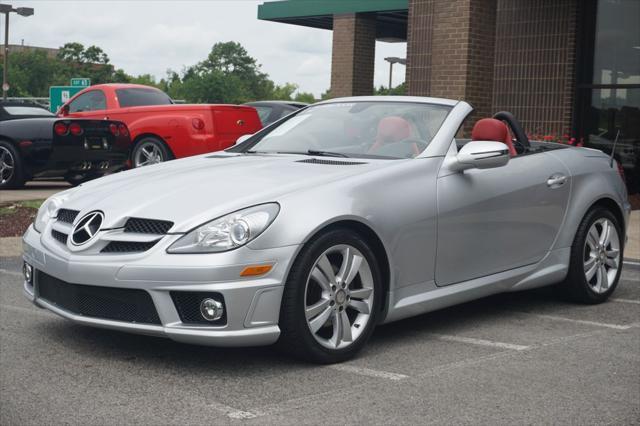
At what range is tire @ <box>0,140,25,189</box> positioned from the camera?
14.5m

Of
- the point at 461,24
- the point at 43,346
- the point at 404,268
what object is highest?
the point at 461,24

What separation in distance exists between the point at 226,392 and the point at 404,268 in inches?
54.2

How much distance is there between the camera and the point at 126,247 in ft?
16.3

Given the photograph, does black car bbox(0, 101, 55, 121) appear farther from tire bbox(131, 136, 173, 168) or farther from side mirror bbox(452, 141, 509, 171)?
side mirror bbox(452, 141, 509, 171)

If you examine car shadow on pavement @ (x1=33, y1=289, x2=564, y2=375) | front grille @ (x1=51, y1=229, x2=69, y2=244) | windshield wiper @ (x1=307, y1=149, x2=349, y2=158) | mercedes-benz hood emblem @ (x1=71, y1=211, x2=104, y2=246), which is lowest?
car shadow on pavement @ (x1=33, y1=289, x2=564, y2=375)

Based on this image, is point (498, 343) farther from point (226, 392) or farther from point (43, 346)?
point (43, 346)

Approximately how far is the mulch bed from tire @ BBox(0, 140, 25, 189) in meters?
2.62

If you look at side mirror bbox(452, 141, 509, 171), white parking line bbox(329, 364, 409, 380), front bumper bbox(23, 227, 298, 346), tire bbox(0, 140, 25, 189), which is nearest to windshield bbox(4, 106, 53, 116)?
tire bbox(0, 140, 25, 189)

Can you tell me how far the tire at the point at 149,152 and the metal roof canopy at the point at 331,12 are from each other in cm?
1108

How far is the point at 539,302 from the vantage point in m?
7.27

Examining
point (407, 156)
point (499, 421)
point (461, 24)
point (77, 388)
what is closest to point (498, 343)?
point (407, 156)

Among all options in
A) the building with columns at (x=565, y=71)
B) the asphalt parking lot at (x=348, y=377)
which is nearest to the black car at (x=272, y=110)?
the building with columns at (x=565, y=71)

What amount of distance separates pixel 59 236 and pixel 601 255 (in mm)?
3916

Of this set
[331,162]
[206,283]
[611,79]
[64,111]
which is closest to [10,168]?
[64,111]
